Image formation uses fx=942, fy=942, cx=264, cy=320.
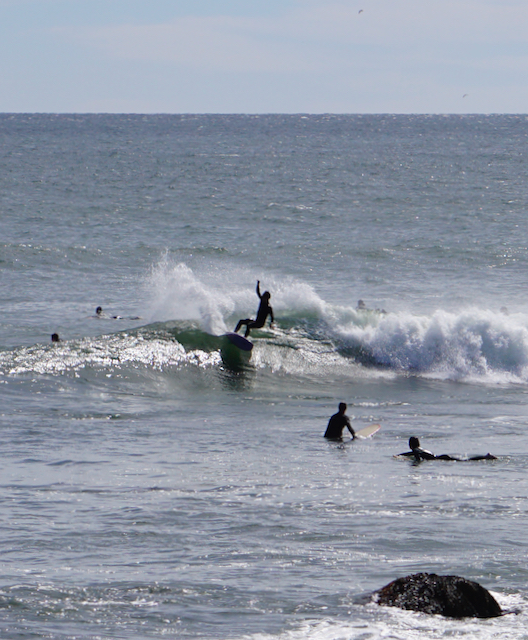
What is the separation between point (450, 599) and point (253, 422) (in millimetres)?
9529

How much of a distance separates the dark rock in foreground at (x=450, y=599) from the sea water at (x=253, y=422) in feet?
0.46

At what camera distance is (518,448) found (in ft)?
51.6

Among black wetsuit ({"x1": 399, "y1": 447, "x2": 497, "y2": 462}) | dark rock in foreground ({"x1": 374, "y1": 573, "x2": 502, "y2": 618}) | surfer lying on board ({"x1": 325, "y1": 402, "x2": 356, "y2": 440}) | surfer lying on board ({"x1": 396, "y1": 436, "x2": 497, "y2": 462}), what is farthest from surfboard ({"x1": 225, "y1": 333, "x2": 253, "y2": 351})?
dark rock in foreground ({"x1": 374, "y1": 573, "x2": 502, "y2": 618})

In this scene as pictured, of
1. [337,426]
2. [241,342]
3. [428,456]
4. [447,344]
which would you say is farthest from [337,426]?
[447,344]

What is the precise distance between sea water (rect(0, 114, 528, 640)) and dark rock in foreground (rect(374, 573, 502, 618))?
141mm

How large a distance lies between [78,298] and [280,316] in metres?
9.10

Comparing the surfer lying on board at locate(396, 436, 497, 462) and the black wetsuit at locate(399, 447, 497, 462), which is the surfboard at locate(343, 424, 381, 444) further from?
the black wetsuit at locate(399, 447, 497, 462)

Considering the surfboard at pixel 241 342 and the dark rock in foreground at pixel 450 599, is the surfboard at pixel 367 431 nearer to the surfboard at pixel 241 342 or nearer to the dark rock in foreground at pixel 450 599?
the surfboard at pixel 241 342

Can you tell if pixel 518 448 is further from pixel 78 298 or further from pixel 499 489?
pixel 78 298

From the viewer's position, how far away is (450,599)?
8.97m

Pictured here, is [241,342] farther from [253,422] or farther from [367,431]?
[367,431]

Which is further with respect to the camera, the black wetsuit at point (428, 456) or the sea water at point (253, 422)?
the black wetsuit at point (428, 456)

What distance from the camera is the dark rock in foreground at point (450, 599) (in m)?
8.96

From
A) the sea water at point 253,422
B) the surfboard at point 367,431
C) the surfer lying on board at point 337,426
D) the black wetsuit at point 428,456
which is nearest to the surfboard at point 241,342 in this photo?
the sea water at point 253,422
